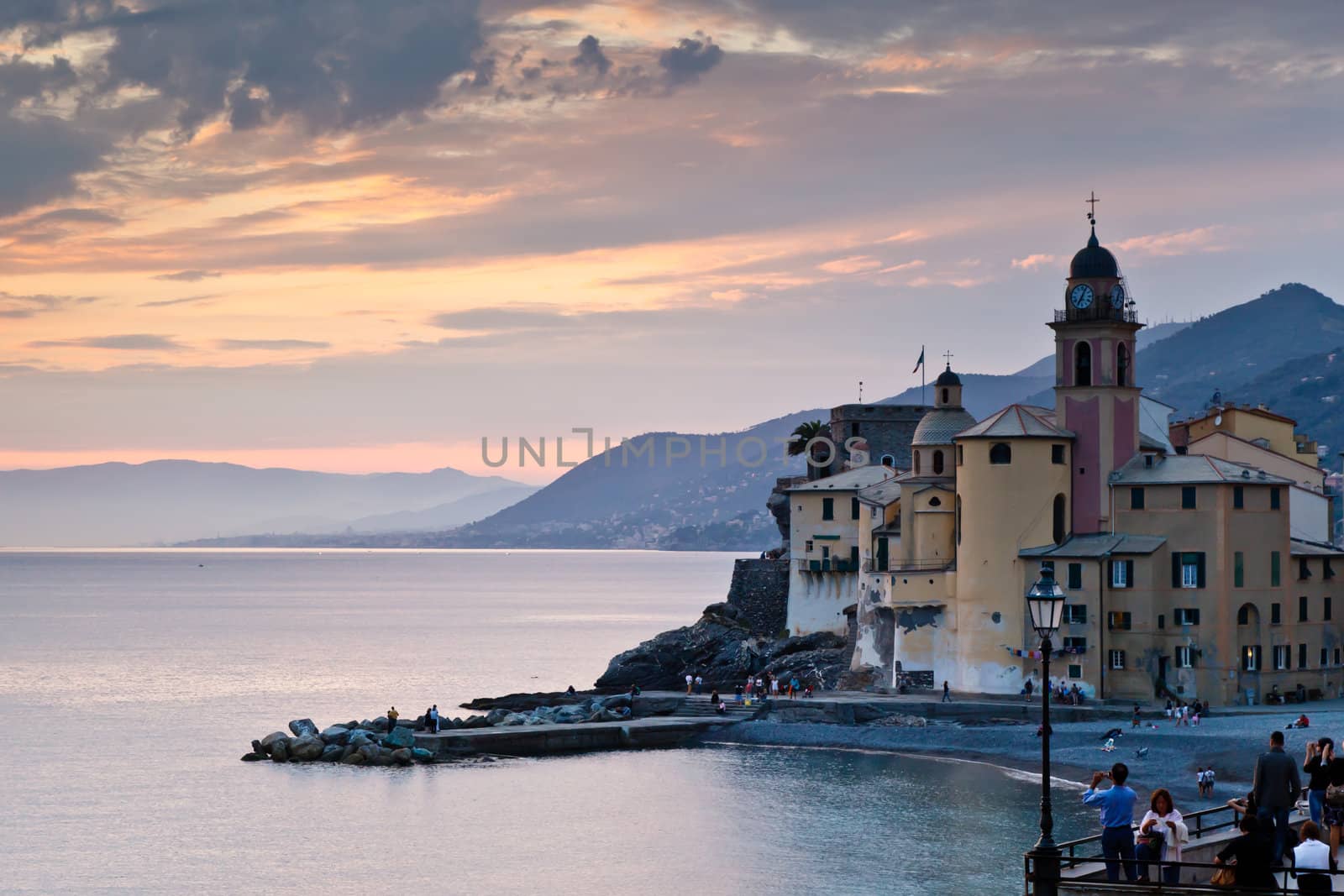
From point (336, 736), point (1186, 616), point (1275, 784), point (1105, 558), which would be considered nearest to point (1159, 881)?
point (1275, 784)

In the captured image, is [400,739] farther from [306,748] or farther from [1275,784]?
[1275,784]

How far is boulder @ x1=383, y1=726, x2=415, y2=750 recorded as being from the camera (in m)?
77.1

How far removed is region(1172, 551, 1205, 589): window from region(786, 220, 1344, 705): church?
1.9 inches

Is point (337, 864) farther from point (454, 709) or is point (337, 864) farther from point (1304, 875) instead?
point (454, 709)

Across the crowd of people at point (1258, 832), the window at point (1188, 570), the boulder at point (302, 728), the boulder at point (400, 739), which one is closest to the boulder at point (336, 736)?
the boulder at point (302, 728)

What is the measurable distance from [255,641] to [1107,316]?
109 metres

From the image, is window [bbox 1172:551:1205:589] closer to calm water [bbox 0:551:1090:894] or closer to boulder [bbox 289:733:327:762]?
calm water [bbox 0:551:1090:894]

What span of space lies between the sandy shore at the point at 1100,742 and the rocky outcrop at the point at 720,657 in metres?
13.4

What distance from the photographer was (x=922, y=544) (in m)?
82.5

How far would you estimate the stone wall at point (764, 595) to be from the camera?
103375 mm

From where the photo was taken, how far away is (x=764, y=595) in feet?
343

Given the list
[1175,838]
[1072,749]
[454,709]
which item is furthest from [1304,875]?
[454,709]

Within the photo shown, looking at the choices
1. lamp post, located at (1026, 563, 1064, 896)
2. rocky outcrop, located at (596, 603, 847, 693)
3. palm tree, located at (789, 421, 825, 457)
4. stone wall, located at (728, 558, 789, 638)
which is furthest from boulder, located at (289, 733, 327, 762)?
lamp post, located at (1026, 563, 1064, 896)

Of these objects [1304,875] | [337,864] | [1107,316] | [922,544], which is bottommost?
[337,864]
